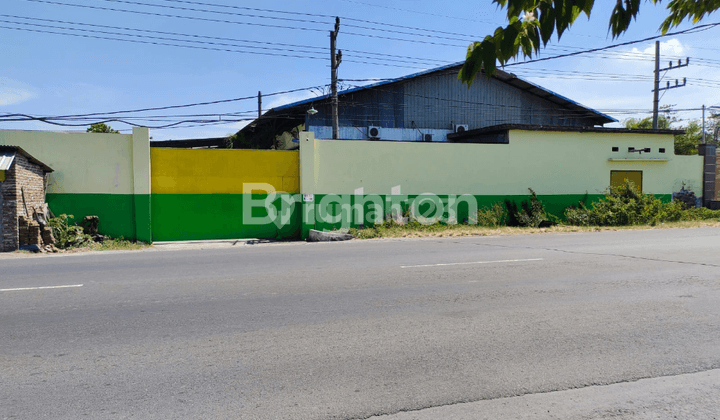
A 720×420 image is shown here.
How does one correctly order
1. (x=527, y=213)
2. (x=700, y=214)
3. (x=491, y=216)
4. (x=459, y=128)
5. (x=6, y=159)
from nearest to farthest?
(x=6, y=159), (x=491, y=216), (x=527, y=213), (x=700, y=214), (x=459, y=128)

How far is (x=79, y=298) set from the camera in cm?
682

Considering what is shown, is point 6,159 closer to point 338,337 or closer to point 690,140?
point 338,337

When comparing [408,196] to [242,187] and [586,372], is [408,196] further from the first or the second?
[586,372]

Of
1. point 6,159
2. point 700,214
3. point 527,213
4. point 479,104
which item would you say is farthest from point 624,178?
point 6,159

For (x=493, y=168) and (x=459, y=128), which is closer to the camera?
(x=493, y=168)

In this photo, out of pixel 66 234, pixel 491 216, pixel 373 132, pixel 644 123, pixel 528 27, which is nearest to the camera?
pixel 528 27

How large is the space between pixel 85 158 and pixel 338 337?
1371cm

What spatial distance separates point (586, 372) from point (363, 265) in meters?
5.89

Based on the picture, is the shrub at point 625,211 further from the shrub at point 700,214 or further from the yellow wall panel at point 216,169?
the yellow wall panel at point 216,169

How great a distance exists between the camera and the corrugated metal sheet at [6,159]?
12.8 meters

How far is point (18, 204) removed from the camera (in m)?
13.3

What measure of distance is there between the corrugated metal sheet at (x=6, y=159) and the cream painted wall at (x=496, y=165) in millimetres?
8338

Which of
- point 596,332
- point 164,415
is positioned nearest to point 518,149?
point 596,332

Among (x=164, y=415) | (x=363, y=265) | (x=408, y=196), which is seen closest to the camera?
(x=164, y=415)
